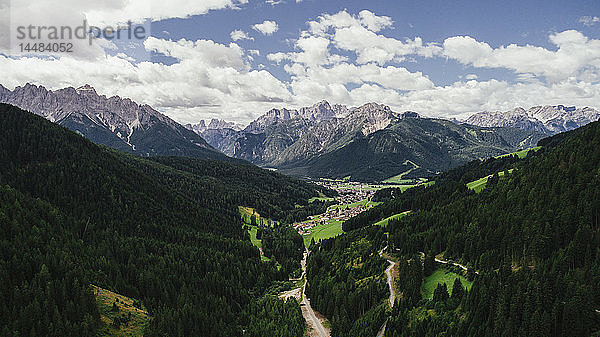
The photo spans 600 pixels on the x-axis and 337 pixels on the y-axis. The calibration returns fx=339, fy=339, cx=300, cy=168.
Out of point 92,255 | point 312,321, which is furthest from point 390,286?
point 92,255

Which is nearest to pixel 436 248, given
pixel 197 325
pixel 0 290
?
pixel 197 325

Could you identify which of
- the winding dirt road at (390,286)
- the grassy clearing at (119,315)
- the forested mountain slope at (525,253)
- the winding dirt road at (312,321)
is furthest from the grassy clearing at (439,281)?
the grassy clearing at (119,315)

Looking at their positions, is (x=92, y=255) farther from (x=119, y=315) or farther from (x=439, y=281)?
(x=439, y=281)

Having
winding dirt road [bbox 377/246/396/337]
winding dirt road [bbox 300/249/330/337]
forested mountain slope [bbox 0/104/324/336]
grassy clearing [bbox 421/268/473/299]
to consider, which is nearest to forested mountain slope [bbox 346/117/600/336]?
grassy clearing [bbox 421/268/473/299]

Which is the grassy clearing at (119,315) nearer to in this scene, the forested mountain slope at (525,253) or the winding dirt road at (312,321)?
the winding dirt road at (312,321)

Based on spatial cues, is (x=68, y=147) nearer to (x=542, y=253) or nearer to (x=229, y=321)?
(x=229, y=321)

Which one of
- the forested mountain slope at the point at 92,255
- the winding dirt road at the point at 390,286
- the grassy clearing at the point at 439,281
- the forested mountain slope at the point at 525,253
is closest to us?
the forested mountain slope at the point at 525,253

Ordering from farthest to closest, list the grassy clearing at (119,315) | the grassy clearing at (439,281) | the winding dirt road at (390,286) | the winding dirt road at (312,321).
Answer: the winding dirt road at (312,321) → the grassy clearing at (439,281) → the winding dirt road at (390,286) → the grassy clearing at (119,315)
